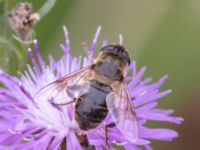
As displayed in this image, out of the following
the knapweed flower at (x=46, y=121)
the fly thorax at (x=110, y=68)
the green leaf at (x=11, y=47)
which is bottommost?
the knapweed flower at (x=46, y=121)

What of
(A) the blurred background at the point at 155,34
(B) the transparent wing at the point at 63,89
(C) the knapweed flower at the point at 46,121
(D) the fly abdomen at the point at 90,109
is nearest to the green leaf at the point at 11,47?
(C) the knapweed flower at the point at 46,121

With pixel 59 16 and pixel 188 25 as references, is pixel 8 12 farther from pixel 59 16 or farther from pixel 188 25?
pixel 188 25

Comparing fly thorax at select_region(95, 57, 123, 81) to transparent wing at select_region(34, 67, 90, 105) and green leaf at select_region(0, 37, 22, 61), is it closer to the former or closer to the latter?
transparent wing at select_region(34, 67, 90, 105)

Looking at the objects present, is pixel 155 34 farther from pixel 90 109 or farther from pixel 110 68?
pixel 90 109

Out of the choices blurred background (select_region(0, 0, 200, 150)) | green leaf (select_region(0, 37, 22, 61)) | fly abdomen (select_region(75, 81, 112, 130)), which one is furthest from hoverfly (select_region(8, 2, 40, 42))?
blurred background (select_region(0, 0, 200, 150))

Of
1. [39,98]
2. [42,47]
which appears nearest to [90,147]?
[39,98]

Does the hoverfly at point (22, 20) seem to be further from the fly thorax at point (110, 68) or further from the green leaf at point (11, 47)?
the fly thorax at point (110, 68)
